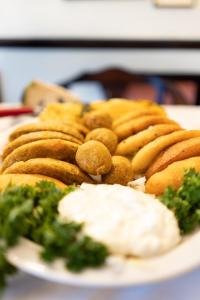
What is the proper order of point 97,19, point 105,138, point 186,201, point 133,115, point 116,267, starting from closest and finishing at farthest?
point 116,267 < point 186,201 < point 105,138 < point 133,115 < point 97,19

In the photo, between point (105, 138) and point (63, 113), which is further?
point (63, 113)

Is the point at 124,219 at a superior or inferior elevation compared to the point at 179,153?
inferior

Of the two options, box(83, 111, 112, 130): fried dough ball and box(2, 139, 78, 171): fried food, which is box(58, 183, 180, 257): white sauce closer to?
box(2, 139, 78, 171): fried food

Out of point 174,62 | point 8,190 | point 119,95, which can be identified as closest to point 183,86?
point 174,62

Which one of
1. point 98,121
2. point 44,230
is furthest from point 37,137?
point 44,230

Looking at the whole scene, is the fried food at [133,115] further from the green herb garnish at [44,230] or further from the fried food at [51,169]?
the green herb garnish at [44,230]

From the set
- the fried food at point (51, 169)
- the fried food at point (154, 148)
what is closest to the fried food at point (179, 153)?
the fried food at point (154, 148)

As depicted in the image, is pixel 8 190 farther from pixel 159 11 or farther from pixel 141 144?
pixel 159 11

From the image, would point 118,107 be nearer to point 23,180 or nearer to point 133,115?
point 133,115
